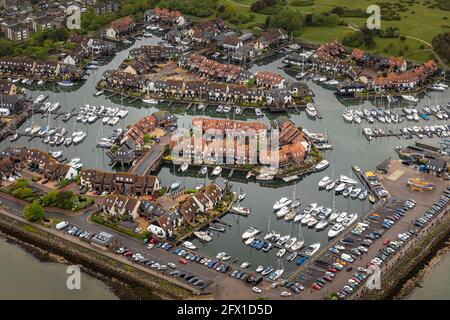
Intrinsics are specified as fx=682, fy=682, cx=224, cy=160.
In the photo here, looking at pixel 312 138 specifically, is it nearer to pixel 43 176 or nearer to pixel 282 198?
pixel 282 198

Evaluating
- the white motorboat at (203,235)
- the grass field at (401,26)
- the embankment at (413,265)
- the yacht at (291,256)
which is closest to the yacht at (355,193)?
the embankment at (413,265)

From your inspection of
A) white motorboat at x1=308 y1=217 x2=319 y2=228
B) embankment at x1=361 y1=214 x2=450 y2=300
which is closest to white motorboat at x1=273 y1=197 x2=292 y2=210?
white motorboat at x1=308 y1=217 x2=319 y2=228

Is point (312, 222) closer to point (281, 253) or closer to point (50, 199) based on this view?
point (281, 253)

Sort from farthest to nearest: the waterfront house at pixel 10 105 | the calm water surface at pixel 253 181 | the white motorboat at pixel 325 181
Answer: the waterfront house at pixel 10 105 < the white motorboat at pixel 325 181 < the calm water surface at pixel 253 181

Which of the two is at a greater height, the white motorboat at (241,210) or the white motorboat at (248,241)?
the white motorboat at (248,241)

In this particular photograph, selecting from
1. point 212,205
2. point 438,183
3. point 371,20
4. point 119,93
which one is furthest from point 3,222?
point 371,20

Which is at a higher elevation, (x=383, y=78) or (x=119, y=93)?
(x=383, y=78)

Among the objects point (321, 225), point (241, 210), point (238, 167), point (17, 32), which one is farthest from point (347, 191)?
point (17, 32)

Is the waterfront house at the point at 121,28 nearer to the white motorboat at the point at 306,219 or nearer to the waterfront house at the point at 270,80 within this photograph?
the waterfront house at the point at 270,80
